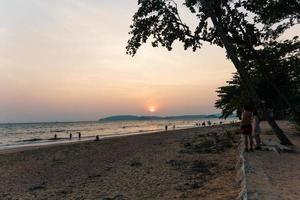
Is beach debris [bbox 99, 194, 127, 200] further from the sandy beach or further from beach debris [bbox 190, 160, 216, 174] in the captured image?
beach debris [bbox 190, 160, 216, 174]

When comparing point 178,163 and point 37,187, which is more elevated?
point 178,163

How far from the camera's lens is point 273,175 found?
12359 mm

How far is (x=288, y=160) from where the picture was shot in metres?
15.7

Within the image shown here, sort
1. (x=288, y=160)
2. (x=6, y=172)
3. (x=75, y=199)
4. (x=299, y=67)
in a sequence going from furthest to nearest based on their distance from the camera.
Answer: (x=299, y=67)
(x=6, y=172)
(x=288, y=160)
(x=75, y=199)

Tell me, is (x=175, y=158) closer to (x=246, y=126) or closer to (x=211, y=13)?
(x=246, y=126)

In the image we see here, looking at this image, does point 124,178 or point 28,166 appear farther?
point 28,166

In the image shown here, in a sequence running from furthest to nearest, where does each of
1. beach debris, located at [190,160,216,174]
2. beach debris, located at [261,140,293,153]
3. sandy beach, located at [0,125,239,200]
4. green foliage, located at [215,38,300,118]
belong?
green foliage, located at [215,38,300,118] < beach debris, located at [261,140,293,153] < beach debris, located at [190,160,216,174] < sandy beach, located at [0,125,239,200]

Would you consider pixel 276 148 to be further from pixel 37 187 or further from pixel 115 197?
pixel 37 187

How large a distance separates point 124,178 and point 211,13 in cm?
978

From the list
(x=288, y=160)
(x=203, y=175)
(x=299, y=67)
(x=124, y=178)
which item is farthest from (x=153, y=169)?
(x=299, y=67)

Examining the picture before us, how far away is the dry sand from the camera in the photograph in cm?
956

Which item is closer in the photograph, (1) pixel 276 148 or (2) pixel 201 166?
(1) pixel 276 148

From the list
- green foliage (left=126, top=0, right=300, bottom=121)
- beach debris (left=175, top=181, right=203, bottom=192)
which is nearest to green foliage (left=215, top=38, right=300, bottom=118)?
green foliage (left=126, top=0, right=300, bottom=121)

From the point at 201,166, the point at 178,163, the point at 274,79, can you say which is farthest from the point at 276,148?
the point at 274,79
